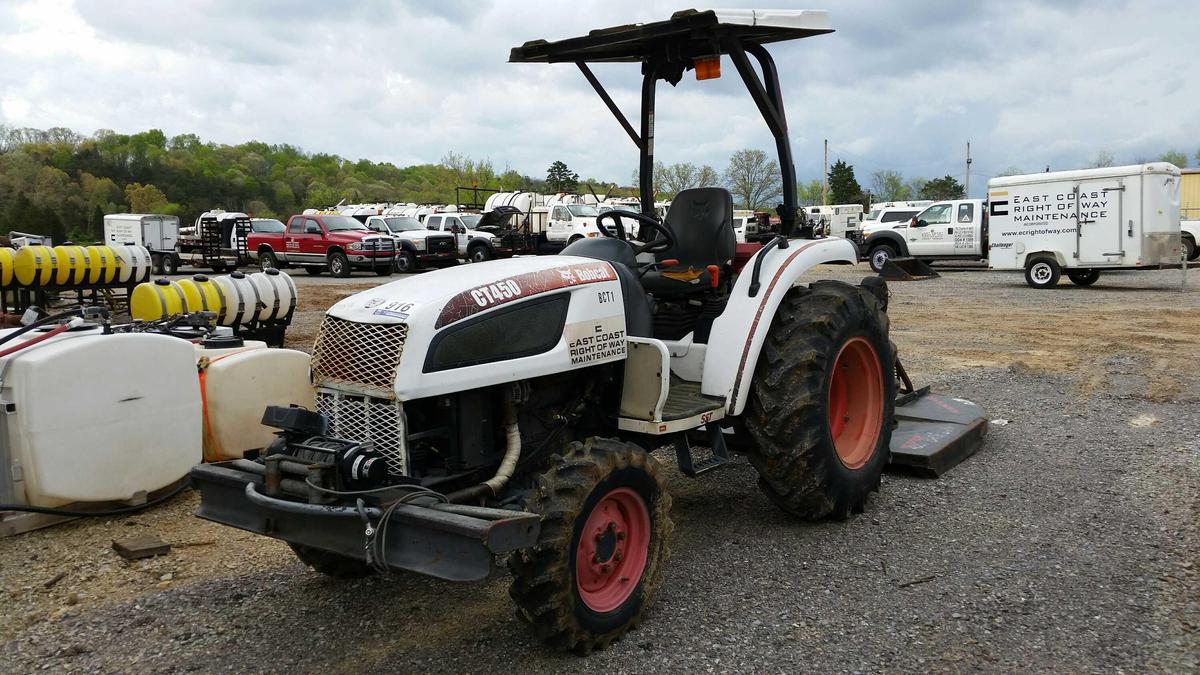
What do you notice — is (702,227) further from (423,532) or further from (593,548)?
(423,532)

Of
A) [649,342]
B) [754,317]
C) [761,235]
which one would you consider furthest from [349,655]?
[761,235]

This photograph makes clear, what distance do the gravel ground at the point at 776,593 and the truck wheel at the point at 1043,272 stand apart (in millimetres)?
14051

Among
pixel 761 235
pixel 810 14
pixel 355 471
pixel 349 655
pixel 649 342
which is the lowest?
pixel 349 655

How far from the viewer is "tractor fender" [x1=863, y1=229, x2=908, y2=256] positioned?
24734mm

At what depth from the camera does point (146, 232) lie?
96.7 feet

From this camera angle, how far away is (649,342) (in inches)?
163

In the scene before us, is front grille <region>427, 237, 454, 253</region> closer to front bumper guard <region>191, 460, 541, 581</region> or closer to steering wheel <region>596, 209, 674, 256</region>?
steering wheel <region>596, 209, 674, 256</region>

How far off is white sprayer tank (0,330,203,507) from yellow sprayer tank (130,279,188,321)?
391cm

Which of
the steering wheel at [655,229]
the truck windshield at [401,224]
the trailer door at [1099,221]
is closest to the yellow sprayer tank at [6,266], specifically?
the steering wheel at [655,229]

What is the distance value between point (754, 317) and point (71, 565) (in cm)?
360

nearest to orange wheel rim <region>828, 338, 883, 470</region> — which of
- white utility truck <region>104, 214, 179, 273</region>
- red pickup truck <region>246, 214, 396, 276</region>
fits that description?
red pickup truck <region>246, 214, 396, 276</region>

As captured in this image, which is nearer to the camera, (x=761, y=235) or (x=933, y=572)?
(x=933, y=572)

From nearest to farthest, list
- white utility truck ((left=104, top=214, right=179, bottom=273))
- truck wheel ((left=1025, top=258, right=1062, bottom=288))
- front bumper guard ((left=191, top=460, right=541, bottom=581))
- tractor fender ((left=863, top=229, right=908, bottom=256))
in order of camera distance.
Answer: front bumper guard ((left=191, top=460, right=541, bottom=581)) → truck wheel ((left=1025, top=258, right=1062, bottom=288)) → tractor fender ((left=863, top=229, right=908, bottom=256)) → white utility truck ((left=104, top=214, right=179, bottom=273))

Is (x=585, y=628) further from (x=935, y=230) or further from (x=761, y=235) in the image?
(x=935, y=230)
